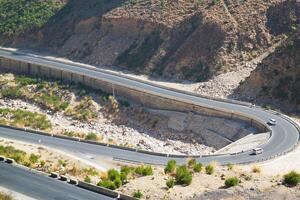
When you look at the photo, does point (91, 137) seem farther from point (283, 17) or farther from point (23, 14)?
point (23, 14)

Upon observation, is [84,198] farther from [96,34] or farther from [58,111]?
[96,34]

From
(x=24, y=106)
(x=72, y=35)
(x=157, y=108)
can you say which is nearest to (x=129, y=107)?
(x=157, y=108)

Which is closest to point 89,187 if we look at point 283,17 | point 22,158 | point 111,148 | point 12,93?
point 22,158

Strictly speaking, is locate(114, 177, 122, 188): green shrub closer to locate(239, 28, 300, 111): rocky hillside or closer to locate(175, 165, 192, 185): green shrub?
locate(175, 165, 192, 185): green shrub

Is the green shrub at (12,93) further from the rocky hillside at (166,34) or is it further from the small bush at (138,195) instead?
the small bush at (138,195)

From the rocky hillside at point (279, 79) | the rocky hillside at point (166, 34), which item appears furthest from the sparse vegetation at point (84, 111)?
the rocky hillside at point (279, 79)

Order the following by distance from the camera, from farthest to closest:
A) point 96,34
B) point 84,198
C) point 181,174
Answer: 1. point 96,34
2. point 181,174
3. point 84,198
